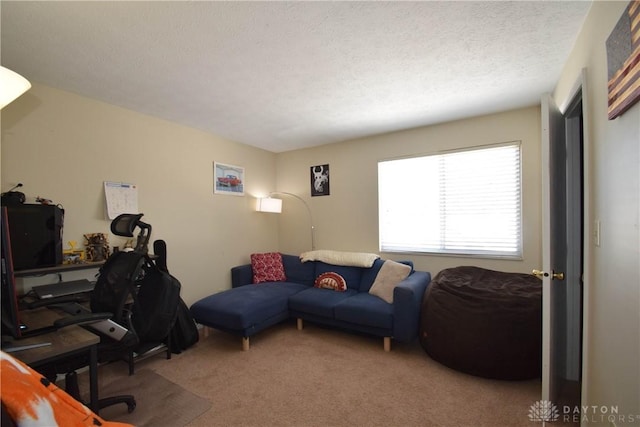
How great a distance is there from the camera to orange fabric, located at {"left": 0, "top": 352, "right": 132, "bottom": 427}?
2.21 feet

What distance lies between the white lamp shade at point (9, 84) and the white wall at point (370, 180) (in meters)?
3.11

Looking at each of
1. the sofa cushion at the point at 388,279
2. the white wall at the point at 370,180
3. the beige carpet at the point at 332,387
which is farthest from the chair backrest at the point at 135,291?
the white wall at the point at 370,180

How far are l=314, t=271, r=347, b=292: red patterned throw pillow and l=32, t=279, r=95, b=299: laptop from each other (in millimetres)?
2279

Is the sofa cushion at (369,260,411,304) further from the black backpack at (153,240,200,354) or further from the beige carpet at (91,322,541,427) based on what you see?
the black backpack at (153,240,200,354)

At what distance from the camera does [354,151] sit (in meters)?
3.86

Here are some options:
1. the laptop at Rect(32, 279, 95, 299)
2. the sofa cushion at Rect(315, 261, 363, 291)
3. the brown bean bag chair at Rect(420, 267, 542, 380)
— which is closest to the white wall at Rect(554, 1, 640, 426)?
the brown bean bag chair at Rect(420, 267, 542, 380)

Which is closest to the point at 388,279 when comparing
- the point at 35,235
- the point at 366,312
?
the point at 366,312

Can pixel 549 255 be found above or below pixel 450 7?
below

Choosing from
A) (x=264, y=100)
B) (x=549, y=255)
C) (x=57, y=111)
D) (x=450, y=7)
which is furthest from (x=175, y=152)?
(x=549, y=255)

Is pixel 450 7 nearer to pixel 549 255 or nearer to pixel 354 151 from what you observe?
pixel 549 255

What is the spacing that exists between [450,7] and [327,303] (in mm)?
2619

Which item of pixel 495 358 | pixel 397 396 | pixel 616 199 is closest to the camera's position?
pixel 616 199

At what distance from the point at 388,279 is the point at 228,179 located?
2423mm

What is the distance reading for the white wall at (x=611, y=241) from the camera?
→ 1006 mm
